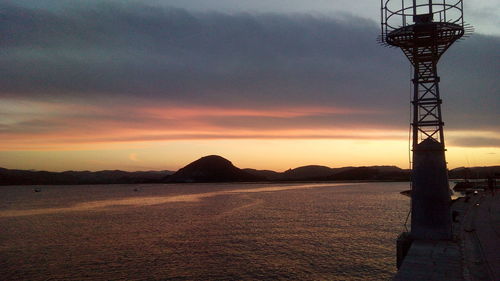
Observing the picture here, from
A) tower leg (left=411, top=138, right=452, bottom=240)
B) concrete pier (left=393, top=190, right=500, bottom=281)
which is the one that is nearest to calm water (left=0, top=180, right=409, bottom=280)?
tower leg (left=411, top=138, right=452, bottom=240)

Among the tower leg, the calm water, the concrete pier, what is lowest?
the calm water

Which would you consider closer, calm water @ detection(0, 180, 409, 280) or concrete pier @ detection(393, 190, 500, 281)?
concrete pier @ detection(393, 190, 500, 281)

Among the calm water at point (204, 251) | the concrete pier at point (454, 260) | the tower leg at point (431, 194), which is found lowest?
the calm water at point (204, 251)

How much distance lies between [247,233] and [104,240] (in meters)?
16.7

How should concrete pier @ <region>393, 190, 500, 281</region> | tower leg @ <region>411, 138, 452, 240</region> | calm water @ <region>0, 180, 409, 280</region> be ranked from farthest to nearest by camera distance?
1. calm water @ <region>0, 180, 409, 280</region>
2. tower leg @ <region>411, 138, 452, 240</region>
3. concrete pier @ <region>393, 190, 500, 281</region>

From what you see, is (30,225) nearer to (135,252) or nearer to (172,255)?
(135,252)

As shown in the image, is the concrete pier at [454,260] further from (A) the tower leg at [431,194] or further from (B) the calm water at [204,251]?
(B) the calm water at [204,251]

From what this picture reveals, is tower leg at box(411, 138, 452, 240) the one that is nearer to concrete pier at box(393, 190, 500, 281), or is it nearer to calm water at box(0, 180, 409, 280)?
concrete pier at box(393, 190, 500, 281)

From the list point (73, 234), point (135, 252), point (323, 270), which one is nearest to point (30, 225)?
point (73, 234)

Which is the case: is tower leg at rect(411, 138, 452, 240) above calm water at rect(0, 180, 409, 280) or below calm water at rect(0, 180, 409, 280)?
above

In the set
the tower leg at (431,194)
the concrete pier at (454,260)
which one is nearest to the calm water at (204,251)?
the tower leg at (431,194)

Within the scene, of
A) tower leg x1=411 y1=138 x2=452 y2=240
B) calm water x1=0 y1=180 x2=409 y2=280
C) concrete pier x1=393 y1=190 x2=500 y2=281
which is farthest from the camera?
calm water x1=0 y1=180 x2=409 y2=280

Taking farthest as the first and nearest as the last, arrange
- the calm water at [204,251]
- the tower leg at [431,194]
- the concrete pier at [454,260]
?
the calm water at [204,251]
the tower leg at [431,194]
the concrete pier at [454,260]

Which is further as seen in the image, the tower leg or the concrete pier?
the tower leg
